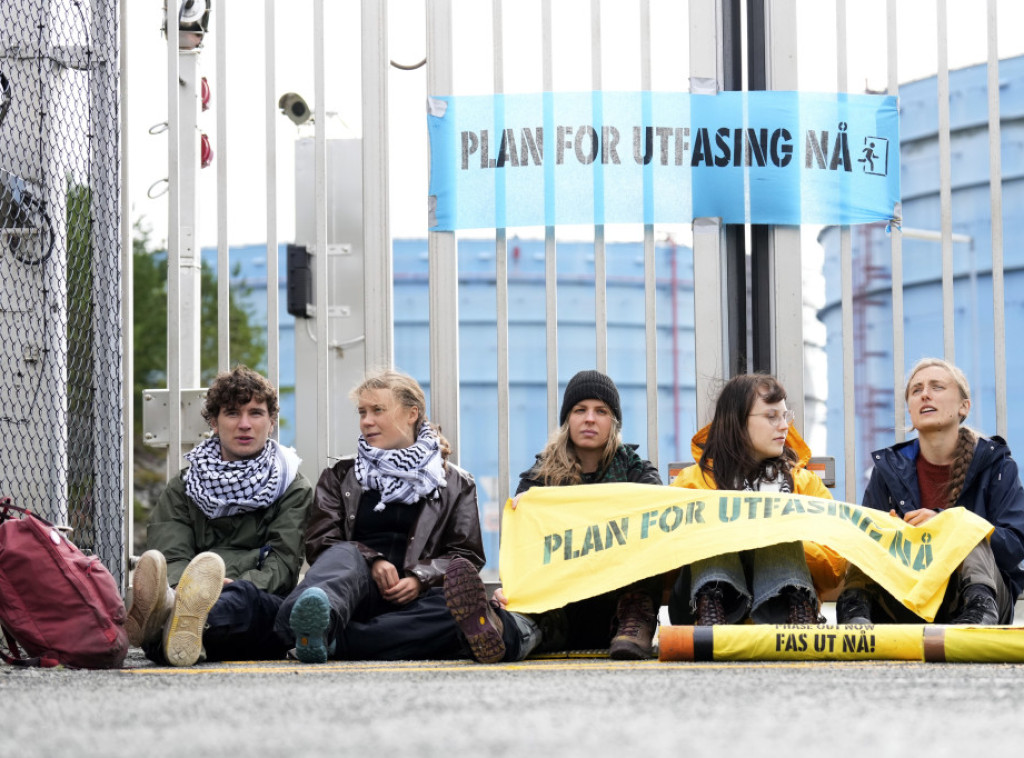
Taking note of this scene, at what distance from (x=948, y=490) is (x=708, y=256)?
1.25m

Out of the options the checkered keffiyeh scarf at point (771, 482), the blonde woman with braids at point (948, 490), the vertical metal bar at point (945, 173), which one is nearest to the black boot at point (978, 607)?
the blonde woman with braids at point (948, 490)

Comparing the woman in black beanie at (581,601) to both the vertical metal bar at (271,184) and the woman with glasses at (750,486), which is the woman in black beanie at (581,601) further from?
the vertical metal bar at (271,184)

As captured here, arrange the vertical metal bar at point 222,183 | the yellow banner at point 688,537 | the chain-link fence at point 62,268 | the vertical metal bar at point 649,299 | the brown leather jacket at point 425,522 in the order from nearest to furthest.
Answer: the yellow banner at point 688,537, the brown leather jacket at point 425,522, the chain-link fence at point 62,268, the vertical metal bar at point 649,299, the vertical metal bar at point 222,183

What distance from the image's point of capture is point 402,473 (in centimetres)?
456

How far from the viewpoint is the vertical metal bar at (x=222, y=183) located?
5.13m

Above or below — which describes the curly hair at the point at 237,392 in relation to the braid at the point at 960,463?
above

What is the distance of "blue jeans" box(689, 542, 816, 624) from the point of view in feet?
13.2

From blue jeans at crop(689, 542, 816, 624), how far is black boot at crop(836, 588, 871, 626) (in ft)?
0.73

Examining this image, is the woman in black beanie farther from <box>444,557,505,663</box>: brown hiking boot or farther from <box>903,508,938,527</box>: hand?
<box>903,508,938,527</box>: hand

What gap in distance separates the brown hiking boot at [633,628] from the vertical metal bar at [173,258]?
6.07 feet

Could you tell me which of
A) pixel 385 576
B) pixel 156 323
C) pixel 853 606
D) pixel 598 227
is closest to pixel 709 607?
pixel 853 606

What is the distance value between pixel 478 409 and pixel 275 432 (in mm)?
8328

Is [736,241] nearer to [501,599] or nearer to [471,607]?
[501,599]

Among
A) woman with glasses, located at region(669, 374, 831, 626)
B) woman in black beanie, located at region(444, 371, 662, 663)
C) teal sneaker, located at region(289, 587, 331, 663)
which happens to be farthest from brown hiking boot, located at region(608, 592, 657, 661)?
teal sneaker, located at region(289, 587, 331, 663)
